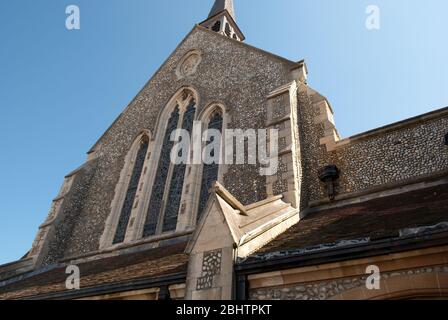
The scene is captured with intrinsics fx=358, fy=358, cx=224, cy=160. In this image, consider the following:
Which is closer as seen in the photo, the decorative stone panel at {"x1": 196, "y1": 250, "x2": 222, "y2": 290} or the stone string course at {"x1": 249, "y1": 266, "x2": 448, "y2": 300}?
the stone string course at {"x1": 249, "y1": 266, "x2": 448, "y2": 300}

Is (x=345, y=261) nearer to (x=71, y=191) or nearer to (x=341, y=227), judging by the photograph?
(x=341, y=227)

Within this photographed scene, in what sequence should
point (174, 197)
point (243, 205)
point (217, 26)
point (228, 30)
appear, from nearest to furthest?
point (243, 205) → point (174, 197) → point (217, 26) → point (228, 30)

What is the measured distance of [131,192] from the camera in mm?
11305

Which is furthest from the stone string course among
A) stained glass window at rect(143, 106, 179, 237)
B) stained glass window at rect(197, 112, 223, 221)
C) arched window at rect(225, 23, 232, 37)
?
arched window at rect(225, 23, 232, 37)

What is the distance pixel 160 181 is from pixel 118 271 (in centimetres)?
426

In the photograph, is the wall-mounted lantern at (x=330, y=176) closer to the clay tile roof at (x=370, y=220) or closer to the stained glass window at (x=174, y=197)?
the clay tile roof at (x=370, y=220)

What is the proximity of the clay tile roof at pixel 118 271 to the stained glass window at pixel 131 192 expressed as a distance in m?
1.17

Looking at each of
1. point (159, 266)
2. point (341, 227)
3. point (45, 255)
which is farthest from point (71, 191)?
point (341, 227)

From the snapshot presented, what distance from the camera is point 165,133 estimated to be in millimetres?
12148

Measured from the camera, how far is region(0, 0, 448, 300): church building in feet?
13.7

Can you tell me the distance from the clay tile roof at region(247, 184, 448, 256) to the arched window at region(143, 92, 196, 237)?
4174mm

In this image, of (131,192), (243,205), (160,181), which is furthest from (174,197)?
(243,205)

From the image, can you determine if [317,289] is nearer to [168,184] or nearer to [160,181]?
[168,184]

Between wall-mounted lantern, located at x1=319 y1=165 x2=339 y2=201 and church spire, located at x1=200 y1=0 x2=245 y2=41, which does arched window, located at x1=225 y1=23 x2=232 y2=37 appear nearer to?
church spire, located at x1=200 y1=0 x2=245 y2=41
